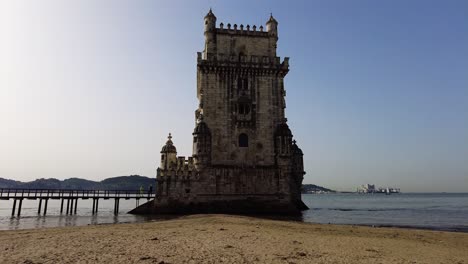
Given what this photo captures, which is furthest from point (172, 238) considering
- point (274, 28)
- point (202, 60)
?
point (274, 28)

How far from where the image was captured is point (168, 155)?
1561 inches

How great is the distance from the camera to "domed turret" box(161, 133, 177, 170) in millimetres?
38625

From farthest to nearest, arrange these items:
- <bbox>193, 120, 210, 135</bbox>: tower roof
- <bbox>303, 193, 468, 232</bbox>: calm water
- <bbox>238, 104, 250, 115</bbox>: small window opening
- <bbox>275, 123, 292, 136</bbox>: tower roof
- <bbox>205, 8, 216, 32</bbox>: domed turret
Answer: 1. <bbox>205, 8, 216, 32</bbox>: domed turret
2. <bbox>238, 104, 250, 115</bbox>: small window opening
3. <bbox>275, 123, 292, 136</bbox>: tower roof
4. <bbox>193, 120, 210, 135</bbox>: tower roof
5. <bbox>303, 193, 468, 232</bbox>: calm water

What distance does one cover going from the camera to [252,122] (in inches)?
1519

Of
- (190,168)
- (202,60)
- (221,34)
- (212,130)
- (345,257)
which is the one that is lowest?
(345,257)

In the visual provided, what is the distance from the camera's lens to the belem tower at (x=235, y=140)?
36625 millimetres

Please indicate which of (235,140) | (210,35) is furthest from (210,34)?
(235,140)

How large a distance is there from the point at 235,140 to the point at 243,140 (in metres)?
0.99

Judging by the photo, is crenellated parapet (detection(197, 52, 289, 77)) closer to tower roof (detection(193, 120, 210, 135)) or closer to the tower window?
the tower window

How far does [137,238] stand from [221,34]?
29.8 metres

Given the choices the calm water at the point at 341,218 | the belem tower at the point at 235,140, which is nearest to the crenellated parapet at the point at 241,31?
the belem tower at the point at 235,140

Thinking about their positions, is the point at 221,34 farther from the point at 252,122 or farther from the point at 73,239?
the point at 73,239

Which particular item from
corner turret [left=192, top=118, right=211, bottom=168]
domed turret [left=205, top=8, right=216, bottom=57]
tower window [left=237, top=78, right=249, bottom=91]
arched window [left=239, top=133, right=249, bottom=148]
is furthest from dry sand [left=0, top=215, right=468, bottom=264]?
domed turret [left=205, top=8, right=216, bottom=57]

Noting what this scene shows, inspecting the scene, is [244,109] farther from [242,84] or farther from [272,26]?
[272,26]
